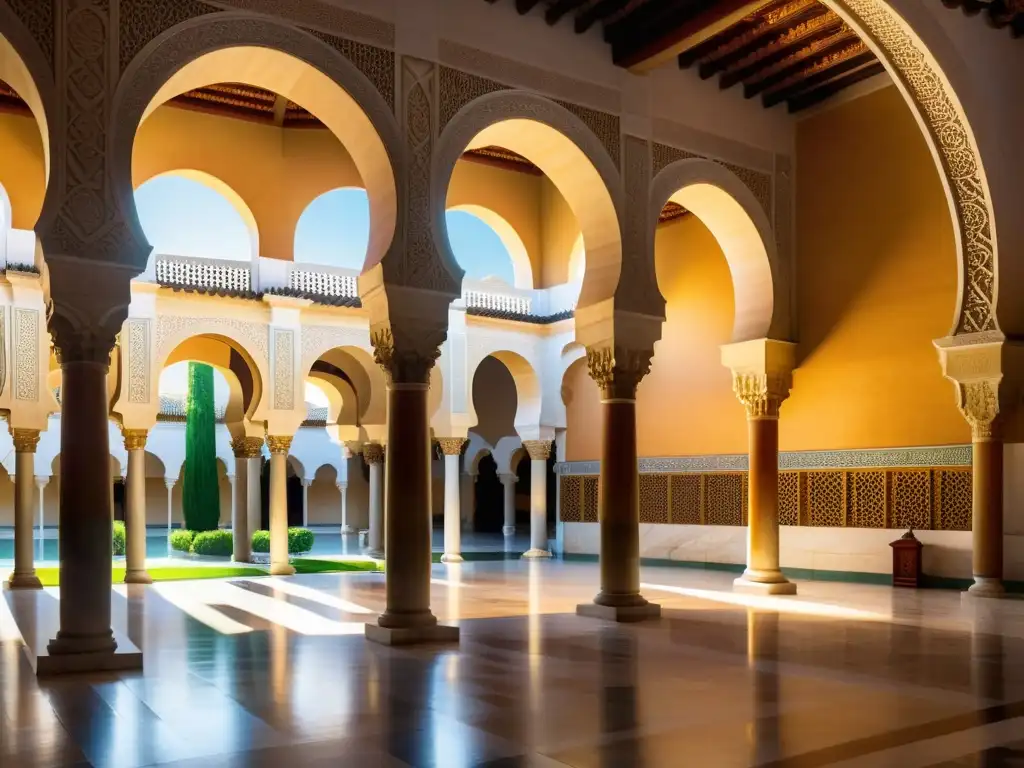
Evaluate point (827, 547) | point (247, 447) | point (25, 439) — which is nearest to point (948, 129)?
point (827, 547)

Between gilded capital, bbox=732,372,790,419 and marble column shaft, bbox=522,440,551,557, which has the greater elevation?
gilded capital, bbox=732,372,790,419

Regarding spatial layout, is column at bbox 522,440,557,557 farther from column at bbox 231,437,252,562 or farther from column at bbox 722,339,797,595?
column at bbox 722,339,797,595

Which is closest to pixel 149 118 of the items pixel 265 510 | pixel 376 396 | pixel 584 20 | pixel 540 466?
pixel 376 396

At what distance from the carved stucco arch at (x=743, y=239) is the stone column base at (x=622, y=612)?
3583mm

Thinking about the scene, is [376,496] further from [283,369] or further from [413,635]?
[413,635]

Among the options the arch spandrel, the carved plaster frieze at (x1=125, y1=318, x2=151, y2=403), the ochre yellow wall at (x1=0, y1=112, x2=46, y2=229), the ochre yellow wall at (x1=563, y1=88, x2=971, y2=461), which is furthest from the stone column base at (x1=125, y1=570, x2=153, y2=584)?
the ochre yellow wall at (x1=563, y1=88, x2=971, y2=461)

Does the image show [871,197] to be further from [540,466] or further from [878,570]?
[540,466]

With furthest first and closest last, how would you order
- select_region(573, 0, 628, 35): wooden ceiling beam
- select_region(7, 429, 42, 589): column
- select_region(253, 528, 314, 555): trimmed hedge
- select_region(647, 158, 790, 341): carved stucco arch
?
1. select_region(253, 528, 314, 555): trimmed hedge
2. select_region(7, 429, 42, 589): column
3. select_region(647, 158, 790, 341): carved stucco arch
4. select_region(573, 0, 628, 35): wooden ceiling beam

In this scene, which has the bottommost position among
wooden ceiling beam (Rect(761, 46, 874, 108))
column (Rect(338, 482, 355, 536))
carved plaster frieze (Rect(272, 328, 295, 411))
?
column (Rect(338, 482, 355, 536))

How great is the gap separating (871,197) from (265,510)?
72.3 feet

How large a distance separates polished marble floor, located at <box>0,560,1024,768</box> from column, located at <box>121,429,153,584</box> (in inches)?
149

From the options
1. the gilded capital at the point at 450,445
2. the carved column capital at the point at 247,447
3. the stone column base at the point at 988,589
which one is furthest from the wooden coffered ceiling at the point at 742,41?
the carved column capital at the point at 247,447

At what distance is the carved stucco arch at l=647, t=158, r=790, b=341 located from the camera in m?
10.1

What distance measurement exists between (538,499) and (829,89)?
9.29 m
